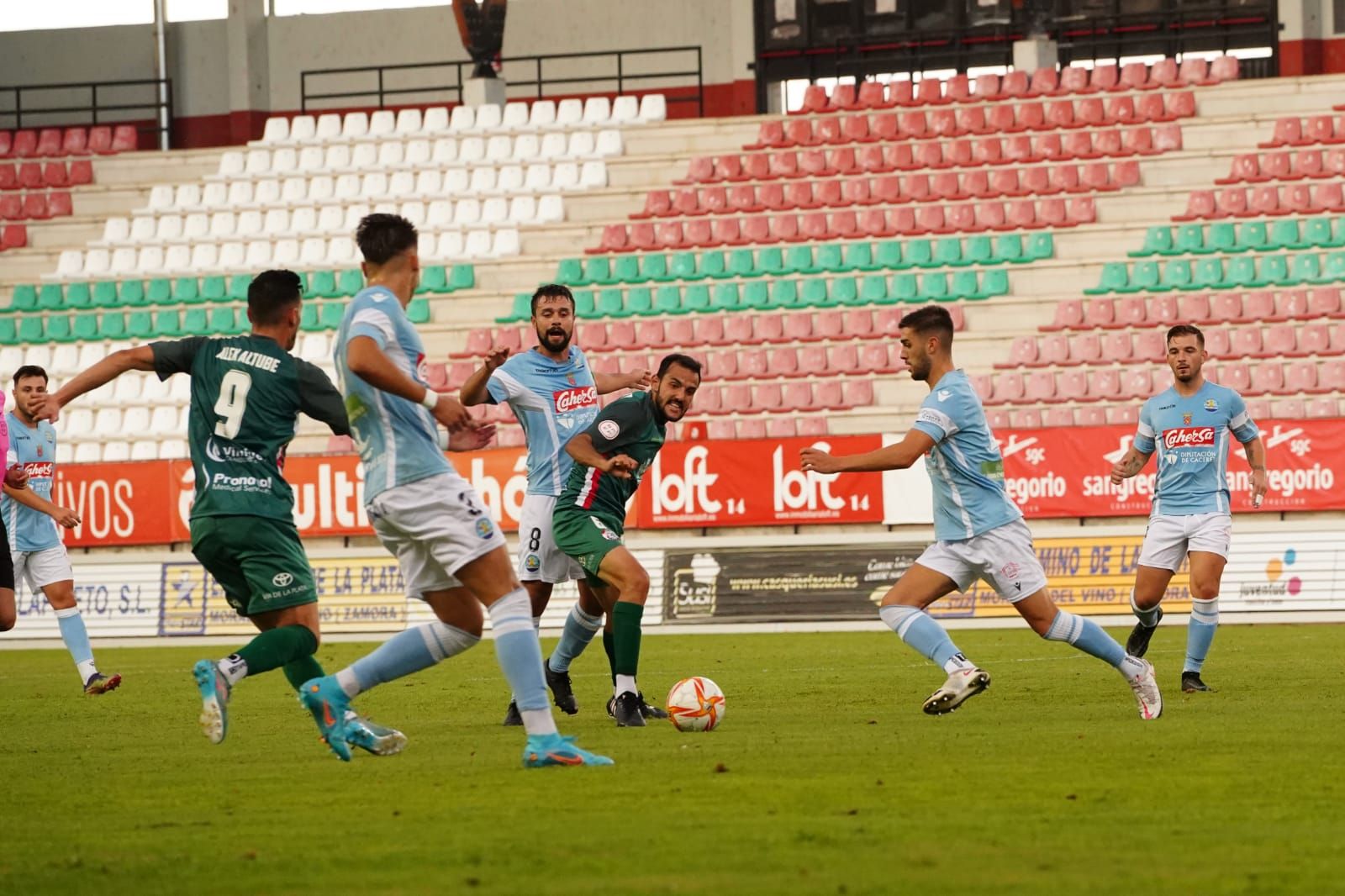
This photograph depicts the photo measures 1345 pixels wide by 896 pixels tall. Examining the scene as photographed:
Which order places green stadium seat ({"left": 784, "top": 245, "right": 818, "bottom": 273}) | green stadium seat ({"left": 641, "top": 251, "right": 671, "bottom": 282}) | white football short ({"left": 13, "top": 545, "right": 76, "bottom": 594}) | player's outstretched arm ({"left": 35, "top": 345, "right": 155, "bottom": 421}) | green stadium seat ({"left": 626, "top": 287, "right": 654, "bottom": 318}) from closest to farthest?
player's outstretched arm ({"left": 35, "top": 345, "right": 155, "bottom": 421})
white football short ({"left": 13, "top": 545, "right": 76, "bottom": 594})
green stadium seat ({"left": 626, "top": 287, "right": 654, "bottom": 318})
green stadium seat ({"left": 784, "top": 245, "right": 818, "bottom": 273})
green stadium seat ({"left": 641, "top": 251, "right": 671, "bottom": 282})

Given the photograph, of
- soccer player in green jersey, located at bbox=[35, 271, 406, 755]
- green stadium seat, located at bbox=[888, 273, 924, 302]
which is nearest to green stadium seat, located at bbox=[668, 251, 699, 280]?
green stadium seat, located at bbox=[888, 273, 924, 302]

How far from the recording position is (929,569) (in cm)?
977

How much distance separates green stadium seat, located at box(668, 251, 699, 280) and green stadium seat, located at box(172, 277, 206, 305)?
7931mm

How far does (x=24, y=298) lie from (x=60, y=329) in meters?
1.52

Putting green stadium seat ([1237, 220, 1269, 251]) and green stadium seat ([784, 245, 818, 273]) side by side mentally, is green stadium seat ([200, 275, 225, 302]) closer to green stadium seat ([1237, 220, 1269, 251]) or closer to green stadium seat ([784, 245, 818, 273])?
green stadium seat ([784, 245, 818, 273])

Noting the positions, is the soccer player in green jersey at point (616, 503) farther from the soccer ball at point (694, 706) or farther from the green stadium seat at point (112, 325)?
the green stadium seat at point (112, 325)

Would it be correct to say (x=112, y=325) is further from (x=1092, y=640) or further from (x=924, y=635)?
(x=1092, y=640)

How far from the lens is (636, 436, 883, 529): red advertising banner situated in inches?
886

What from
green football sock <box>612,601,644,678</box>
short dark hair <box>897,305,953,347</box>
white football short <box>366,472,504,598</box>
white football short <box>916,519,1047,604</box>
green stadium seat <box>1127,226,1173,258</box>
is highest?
green stadium seat <box>1127,226,1173,258</box>

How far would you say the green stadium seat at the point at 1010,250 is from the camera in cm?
2797

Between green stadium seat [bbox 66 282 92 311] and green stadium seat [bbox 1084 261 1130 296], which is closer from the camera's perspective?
green stadium seat [bbox 1084 261 1130 296]

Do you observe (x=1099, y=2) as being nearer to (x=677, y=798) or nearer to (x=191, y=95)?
(x=191, y=95)

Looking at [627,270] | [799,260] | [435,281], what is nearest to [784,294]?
[799,260]

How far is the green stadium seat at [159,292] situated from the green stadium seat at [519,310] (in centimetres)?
606
